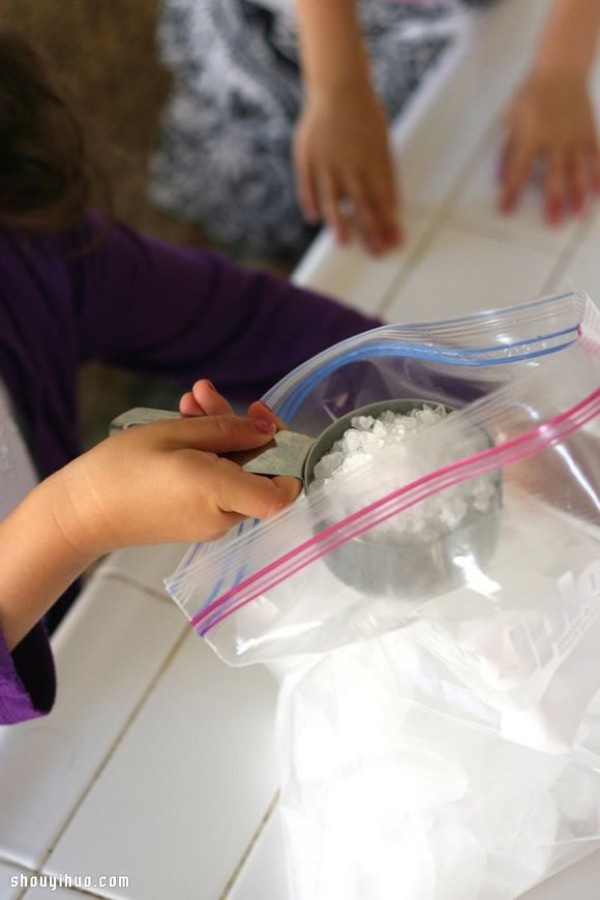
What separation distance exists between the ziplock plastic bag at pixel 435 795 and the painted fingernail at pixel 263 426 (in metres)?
0.10

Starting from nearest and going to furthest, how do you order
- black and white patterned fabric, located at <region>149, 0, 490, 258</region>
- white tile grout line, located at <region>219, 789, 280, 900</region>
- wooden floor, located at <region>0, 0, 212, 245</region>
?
white tile grout line, located at <region>219, 789, 280, 900</region> → black and white patterned fabric, located at <region>149, 0, 490, 258</region> → wooden floor, located at <region>0, 0, 212, 245</region>

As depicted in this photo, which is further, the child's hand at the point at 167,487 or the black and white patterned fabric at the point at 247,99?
the black and white patterned fabric at the point at 247,99

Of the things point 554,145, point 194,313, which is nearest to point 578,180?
point 554,145

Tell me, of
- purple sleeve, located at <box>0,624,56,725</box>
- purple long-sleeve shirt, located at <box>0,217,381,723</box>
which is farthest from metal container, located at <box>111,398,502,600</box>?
purple long-sleeve shirt, located at <box>0,217,381,723</box>

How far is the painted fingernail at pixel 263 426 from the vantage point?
0.39 metres

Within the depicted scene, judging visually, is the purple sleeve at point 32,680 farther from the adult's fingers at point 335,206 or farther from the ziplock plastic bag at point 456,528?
the adult's fingers at point 335,206

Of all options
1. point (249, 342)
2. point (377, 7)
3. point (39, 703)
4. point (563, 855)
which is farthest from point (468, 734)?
point (377, 7)

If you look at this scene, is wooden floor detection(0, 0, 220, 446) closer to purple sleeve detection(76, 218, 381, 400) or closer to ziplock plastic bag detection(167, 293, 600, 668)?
purple sleeve detection(76, 218, 381, 400)

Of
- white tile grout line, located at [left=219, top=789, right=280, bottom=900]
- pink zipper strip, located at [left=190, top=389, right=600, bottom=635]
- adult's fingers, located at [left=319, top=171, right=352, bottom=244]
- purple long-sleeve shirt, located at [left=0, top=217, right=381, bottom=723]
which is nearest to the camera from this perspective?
pink zipper strip, located at [left=190, top=389, right=600, bottom=635]

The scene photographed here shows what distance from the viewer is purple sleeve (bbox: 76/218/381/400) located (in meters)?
0.66

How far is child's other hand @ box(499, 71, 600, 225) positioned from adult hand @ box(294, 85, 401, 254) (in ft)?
0.31

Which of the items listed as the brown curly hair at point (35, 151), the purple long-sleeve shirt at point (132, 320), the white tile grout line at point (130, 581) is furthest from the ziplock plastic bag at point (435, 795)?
the brown curly hair at point (35, 151)

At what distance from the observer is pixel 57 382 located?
2.12ft

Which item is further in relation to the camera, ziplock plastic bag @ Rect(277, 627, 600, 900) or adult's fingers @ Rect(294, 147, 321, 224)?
adult's fingers @ Rect(294, 147, 321, 224)
